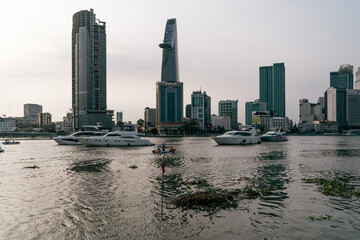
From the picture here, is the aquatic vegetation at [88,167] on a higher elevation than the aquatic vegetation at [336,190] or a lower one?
lower

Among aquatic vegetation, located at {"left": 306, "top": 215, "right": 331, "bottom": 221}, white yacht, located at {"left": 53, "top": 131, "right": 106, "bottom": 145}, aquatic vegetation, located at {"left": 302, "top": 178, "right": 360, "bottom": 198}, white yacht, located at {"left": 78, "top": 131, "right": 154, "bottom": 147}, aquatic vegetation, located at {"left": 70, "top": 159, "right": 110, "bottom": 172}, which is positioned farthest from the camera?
white yacht, located at {"left": 53, "top": 131, "right": 106, "bottom": 145}

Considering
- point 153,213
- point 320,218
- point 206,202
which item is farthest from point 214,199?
point 320,218

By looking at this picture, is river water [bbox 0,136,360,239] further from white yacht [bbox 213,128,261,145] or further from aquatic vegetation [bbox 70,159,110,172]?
white yacht [bbox 213,128,261,145]

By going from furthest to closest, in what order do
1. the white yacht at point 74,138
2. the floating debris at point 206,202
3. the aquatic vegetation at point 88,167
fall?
the white yacht at point 74,138, the aquatic vegetation at point 88,167, the floating debris at point 206,202

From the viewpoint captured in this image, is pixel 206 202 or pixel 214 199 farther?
pixel 214 199

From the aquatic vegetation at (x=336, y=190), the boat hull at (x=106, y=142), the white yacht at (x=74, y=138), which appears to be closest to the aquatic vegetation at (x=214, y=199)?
the aquatic vegetation at (x=336, y=190)

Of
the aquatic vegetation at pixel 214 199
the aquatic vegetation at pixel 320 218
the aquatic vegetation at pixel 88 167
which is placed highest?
the aquatic vegetation at pixel 214 199

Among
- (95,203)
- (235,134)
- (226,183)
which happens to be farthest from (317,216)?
(235,134)

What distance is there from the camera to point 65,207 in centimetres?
1480

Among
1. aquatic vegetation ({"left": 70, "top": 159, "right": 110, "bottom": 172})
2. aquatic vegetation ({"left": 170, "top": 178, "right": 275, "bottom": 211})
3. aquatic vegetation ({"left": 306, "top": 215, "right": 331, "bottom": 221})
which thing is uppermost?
aquatic vegetation ({"left": 170, "top": 178, "right": 275, "bottom": 211})

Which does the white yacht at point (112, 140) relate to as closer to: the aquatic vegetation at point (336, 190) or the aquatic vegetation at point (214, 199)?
the aquatic vegetation at point (214, 199)

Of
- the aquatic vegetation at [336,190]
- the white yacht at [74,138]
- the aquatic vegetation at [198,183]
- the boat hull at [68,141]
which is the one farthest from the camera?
A: the boat hull at [68,141]

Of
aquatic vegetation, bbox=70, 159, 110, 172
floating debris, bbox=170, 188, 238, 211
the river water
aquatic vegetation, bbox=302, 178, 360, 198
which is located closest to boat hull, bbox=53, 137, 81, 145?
aquatic vegetation, bbox=70, 159, 110, 172

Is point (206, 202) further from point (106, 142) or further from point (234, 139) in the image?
point (234, 139)
